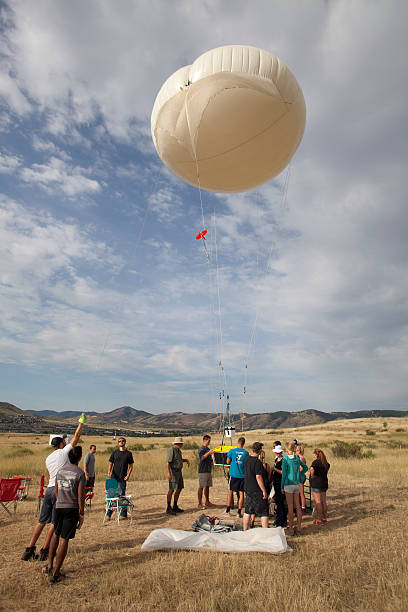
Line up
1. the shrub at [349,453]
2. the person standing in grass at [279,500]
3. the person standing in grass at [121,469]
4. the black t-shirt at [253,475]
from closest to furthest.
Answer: the black t-shirt at [253,475] → the person standing in grass at [279,500] → the person standing in grass at [121,469] → the shrub at [349,453]

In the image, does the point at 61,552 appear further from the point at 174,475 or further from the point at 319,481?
the point at 319,481

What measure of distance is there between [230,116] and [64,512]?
861cm

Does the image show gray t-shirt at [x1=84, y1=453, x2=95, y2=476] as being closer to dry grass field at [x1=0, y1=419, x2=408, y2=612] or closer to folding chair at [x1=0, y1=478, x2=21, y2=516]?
dry grass field at [x1=0, y1=419, x2=408, y2=612]

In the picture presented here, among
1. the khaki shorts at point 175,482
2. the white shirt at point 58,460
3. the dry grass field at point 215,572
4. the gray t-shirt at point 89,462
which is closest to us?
the dry grass field at point 215,572

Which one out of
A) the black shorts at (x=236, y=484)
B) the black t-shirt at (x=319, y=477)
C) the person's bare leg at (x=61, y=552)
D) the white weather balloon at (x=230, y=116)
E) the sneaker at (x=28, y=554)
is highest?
the white weather balloon at (x=230, y=116)

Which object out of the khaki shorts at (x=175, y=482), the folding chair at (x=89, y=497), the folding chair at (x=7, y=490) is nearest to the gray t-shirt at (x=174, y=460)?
the khaki shorts at (x=175, y=482)

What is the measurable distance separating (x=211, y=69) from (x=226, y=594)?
382 inches

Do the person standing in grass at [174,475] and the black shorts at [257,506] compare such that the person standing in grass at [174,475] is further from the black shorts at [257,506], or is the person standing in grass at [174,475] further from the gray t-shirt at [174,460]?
the black shorts at [257,506]

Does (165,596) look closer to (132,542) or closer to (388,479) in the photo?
(132,542)

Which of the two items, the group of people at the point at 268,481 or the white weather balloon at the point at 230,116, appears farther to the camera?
the white weather balloon at the point at 230,116

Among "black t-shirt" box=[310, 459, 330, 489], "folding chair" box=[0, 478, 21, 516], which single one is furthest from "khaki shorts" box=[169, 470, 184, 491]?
"folding chair" box=[0, 478, 21, 516]

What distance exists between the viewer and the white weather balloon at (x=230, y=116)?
8422mm

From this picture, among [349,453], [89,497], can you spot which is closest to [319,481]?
[89,497]

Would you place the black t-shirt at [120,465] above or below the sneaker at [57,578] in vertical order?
above
